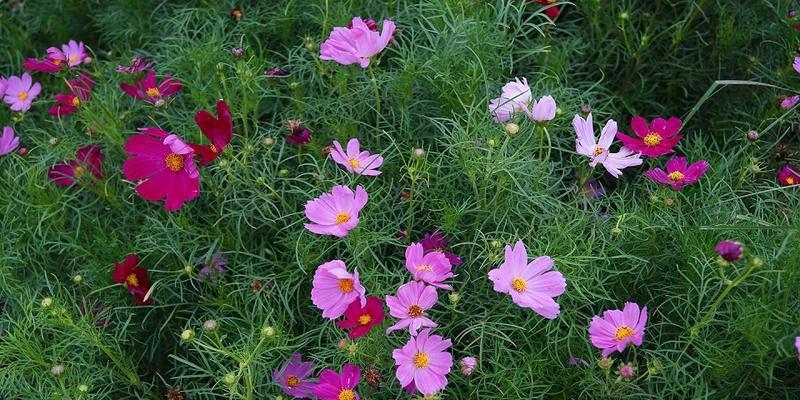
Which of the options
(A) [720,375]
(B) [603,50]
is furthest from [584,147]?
(B) [603,50]

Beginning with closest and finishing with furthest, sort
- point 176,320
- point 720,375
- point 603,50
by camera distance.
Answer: point 720,375 → point 176,320 → point 603,50

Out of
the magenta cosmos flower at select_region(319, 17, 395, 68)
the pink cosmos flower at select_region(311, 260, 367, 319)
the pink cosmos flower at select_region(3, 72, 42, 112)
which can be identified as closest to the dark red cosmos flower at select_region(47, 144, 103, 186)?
the pink cosmos flower at select_region(3, 72, 42, 112)

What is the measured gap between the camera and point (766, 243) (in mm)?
1361

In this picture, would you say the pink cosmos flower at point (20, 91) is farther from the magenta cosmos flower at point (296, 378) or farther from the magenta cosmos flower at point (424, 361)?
the magenta cosmos flower at point (424, 361)

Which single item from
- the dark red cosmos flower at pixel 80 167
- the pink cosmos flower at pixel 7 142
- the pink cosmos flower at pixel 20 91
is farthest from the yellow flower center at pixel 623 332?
the pink cosmos flower at pixel 20 91

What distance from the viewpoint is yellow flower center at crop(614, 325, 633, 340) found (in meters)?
1.26

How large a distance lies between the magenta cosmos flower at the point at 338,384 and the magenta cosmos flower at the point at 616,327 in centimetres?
42

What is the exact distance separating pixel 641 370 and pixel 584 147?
45 cm

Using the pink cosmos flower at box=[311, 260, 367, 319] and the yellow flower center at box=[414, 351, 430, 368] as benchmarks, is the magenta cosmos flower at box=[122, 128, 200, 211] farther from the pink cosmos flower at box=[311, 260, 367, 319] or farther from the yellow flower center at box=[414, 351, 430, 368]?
the yellow flower center at box=[414, 351, 430, 368]

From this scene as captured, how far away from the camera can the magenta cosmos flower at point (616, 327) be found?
4.14 ft

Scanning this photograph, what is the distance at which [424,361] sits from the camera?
4.03 feet

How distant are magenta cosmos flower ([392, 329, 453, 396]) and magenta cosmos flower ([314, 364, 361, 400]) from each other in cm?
10

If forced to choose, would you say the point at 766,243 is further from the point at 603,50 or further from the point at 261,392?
the point at 261,392

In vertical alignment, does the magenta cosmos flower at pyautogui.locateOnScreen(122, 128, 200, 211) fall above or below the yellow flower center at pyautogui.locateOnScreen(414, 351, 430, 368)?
above
